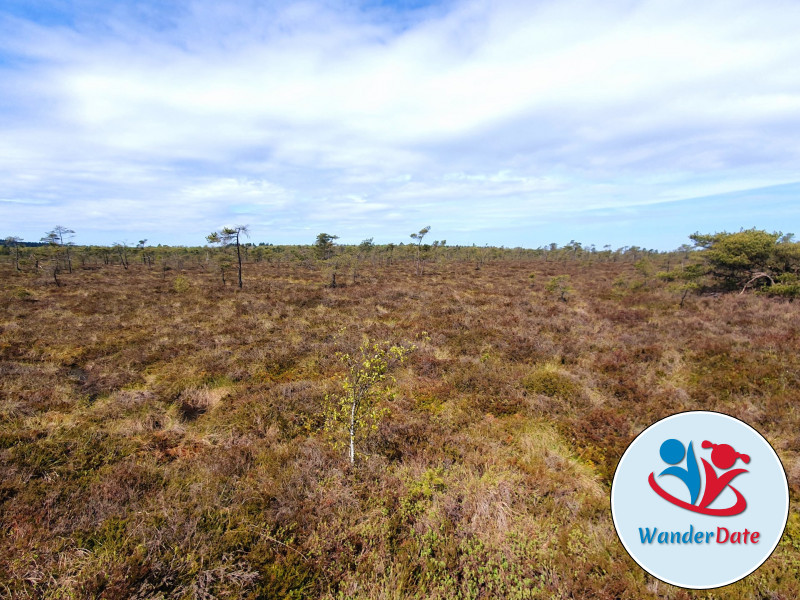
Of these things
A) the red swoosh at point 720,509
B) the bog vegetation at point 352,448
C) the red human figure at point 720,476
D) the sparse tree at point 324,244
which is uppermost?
the sparse tree at point 324,244

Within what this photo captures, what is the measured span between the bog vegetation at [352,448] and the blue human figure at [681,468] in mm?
2223

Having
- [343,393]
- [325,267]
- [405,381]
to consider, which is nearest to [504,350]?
[405,381]

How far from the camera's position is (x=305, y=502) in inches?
205

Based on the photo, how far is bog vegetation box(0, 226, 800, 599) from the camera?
13.5ft

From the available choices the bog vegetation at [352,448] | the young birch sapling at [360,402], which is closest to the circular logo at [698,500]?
the bog vegetation at [352,448]

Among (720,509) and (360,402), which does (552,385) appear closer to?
(360,402)

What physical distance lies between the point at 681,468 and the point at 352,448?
5080mm

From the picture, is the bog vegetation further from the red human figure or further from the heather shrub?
the red human figure

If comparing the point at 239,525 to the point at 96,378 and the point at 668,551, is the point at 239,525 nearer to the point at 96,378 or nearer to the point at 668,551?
the point at 668,551

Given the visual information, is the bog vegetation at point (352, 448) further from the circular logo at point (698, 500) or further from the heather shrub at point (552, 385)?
the circular logo at point (698, 500)

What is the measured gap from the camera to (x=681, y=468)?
299 centimetres

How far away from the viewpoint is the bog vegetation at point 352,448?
4.10 metres

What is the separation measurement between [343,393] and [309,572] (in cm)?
532

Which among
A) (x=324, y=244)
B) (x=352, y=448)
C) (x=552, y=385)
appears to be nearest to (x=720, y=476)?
(x=352, y=448)
